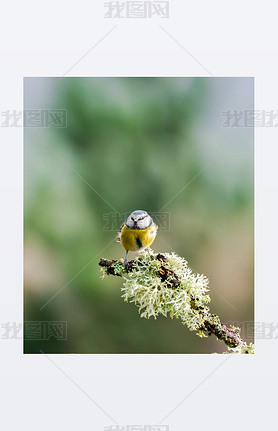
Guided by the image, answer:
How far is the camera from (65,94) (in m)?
2.52

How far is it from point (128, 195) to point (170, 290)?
87cm

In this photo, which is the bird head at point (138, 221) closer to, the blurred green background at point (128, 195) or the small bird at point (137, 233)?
the small bird at point (137, 233)

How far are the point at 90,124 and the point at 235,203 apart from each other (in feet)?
3.40

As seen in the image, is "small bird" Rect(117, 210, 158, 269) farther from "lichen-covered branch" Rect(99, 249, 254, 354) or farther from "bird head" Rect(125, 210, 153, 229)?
"lichen-covered branch" Rect(99, 249, 254, 354)

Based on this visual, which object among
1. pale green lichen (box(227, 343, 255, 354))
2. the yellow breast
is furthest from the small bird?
pale green lichen (box(227, 343, 255, 354))

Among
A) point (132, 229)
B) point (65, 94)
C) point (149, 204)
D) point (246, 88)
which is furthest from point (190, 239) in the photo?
point (65, 94)

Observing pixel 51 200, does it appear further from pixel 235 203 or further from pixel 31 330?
pixel 235 203

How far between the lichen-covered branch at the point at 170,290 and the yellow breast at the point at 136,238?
162 millimetres

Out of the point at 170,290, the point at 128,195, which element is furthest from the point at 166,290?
the point at 128,195

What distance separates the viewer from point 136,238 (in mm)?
2199

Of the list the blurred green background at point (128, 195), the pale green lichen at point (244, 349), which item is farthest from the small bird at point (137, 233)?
the pale green lichen at point (244, 349)

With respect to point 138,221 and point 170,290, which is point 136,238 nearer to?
point 138,221

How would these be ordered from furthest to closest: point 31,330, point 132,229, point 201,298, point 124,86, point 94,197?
point 94,197 < point 124,86 < point 31,330 < point 132,229 < point 201,298

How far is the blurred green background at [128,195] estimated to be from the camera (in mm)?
2424
